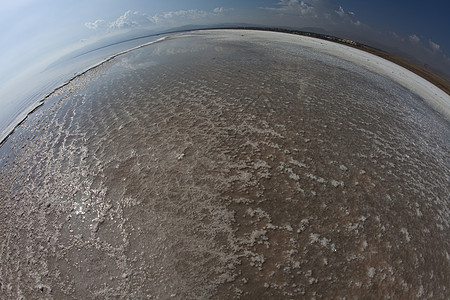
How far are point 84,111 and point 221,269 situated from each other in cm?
538

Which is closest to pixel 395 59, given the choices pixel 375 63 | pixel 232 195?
pixel 375 63

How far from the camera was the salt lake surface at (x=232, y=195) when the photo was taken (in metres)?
2.64

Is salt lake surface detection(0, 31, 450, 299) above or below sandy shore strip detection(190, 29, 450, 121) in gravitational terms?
below

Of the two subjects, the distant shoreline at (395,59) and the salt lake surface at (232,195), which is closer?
the salt lake surface at (232,195)

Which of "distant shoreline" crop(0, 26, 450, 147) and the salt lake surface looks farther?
"distant shoreline" crop(0, 26, 450, 147)

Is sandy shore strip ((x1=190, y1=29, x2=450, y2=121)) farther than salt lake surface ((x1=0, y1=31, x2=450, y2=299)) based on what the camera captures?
Yes

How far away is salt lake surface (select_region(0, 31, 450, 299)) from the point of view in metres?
2.64

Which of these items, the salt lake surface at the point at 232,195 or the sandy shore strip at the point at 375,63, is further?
the sandy shore strip at the point at 375,63

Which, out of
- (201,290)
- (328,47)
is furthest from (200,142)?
(328,47)

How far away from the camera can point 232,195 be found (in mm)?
3410

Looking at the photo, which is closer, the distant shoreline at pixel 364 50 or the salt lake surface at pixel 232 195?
the salt lake surface at pixel 232 195

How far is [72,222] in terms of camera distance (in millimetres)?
3367

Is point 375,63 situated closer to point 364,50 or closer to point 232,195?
point 364,50

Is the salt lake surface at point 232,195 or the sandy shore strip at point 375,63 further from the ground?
the sandy shore strip at point 375,63
